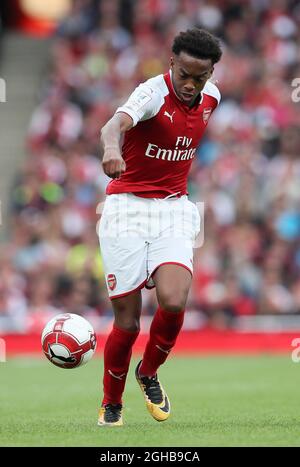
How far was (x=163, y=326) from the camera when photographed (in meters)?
7.73

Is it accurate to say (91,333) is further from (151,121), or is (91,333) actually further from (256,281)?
(256,281)

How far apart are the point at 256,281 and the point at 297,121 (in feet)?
10.7

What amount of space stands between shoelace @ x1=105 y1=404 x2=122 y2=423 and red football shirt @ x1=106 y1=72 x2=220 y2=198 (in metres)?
1.44

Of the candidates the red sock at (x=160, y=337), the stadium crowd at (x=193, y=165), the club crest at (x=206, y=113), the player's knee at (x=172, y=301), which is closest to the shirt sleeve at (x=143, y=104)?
the club crest at (x=206, y=113)

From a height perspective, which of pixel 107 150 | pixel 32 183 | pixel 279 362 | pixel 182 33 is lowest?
pixel 279 362

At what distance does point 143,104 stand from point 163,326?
4.83 feet

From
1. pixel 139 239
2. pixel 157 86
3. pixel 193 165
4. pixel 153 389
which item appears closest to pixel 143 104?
pixel 157 86

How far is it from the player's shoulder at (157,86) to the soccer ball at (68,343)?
1.72 m

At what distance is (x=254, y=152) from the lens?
59.7 ft

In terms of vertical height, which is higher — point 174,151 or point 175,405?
point 174,151

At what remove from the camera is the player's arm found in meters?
6.65

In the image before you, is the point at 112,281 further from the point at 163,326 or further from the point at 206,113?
the point at 206,113

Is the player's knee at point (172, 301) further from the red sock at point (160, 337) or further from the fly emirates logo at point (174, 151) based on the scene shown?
the fly emirates logo at point (174, 151)
